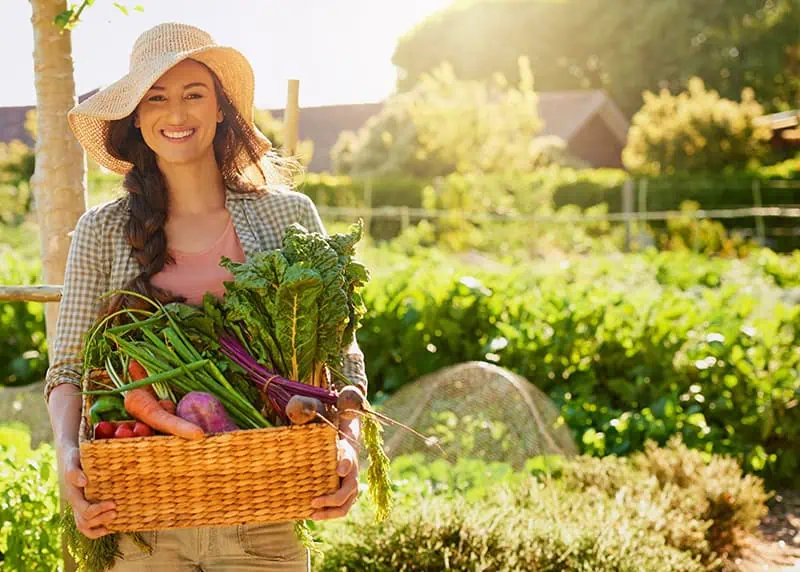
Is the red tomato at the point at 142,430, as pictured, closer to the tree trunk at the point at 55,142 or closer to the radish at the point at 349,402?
the radish at the point at 349,402

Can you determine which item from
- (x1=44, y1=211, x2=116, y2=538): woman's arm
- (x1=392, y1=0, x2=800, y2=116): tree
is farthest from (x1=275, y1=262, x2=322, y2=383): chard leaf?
(x1=392, y1=0, x2=800, y2=116): tree

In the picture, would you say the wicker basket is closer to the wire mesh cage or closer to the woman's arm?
the woman's arm

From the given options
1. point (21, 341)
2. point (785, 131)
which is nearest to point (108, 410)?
point (21, 341)

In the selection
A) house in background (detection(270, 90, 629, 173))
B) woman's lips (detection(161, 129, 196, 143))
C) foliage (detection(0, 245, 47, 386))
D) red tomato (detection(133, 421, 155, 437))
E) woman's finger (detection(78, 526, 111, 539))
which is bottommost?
foliage (detection(0, 245, 47, 386))

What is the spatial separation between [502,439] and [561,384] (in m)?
1.08

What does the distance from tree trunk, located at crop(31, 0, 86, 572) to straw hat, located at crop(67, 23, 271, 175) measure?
55 centimetres

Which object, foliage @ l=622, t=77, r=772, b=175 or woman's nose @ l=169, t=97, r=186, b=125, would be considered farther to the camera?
foliage @ l=622, t=77, r=772, b=175

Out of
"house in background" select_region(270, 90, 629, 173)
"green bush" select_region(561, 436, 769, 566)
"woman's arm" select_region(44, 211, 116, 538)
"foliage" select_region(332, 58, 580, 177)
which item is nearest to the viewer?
"woman's arm" select_region(44, 211, 116, 538)

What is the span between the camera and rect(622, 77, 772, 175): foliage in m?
22.0

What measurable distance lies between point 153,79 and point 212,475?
84cm

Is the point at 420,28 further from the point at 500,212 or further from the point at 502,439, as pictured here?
the point at 502,439

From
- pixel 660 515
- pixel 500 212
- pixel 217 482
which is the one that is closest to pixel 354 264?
pixel 217 482

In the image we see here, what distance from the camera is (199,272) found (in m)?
2.25

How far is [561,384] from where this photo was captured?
561 centimetres
